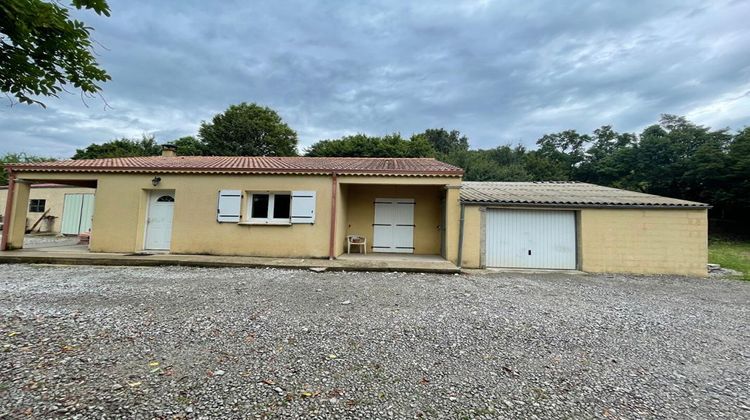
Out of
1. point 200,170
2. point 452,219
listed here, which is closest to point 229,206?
point 200,170

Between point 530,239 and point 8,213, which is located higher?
point 8,213

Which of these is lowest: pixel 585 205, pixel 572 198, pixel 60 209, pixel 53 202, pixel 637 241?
pixel 637 241

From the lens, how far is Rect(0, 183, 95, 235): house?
522 inches

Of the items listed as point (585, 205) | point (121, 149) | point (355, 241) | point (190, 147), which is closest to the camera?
point (585, 205)

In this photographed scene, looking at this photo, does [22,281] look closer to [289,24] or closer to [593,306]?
[289,24]

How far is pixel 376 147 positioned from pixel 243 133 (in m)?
12.6

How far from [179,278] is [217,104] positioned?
84.9ft

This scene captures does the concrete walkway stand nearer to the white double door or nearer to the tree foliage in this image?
the white double door

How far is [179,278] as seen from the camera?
19.4 ft

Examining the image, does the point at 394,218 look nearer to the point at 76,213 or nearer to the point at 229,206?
the point at 229,206

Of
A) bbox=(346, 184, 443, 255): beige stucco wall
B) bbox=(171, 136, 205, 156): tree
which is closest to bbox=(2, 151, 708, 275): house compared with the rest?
bbox=(346, 184, 443, 255): beige stucco wall

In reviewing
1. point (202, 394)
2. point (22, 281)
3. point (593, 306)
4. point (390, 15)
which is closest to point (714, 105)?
point (390, 15)

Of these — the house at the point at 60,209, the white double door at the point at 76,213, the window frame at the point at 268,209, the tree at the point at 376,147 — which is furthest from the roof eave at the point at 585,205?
the tree at the point at 376,147

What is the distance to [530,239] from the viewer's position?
8.34m
